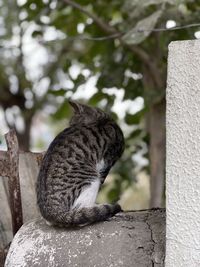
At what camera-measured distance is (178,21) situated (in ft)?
10.5

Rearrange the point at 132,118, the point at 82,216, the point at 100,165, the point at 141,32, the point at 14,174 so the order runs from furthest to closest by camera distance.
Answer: the point at 132,118 < the point at 141,32 < the point at 100,165 < the point at 14,174 < the point at 82,216

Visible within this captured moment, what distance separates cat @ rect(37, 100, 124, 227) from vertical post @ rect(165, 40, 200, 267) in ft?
1.42

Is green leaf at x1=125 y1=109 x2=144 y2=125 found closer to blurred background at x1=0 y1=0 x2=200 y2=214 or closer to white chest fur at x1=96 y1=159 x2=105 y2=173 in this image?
blurred background at x1=0 y1=0 x2=200 y2=214

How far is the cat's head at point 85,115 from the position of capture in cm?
283

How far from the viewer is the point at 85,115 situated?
288 centimetres

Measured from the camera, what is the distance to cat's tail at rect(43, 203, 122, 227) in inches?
82.6

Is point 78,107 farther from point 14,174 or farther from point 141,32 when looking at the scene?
point 14,174

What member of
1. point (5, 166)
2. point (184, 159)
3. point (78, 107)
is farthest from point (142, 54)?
point (184, 159)

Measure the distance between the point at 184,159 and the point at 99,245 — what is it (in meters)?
0.47

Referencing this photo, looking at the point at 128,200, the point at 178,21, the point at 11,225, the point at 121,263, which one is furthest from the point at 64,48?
the point at 121,263

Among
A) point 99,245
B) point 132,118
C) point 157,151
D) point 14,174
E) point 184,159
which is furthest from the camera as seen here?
point 132,118

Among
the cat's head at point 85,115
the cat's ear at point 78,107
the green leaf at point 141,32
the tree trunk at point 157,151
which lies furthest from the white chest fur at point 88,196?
the tree trunk at point 157,151

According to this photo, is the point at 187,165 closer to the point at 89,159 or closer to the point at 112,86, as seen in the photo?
the point at 89,159

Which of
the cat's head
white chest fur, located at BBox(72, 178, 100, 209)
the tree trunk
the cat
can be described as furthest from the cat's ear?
the tree trunk
